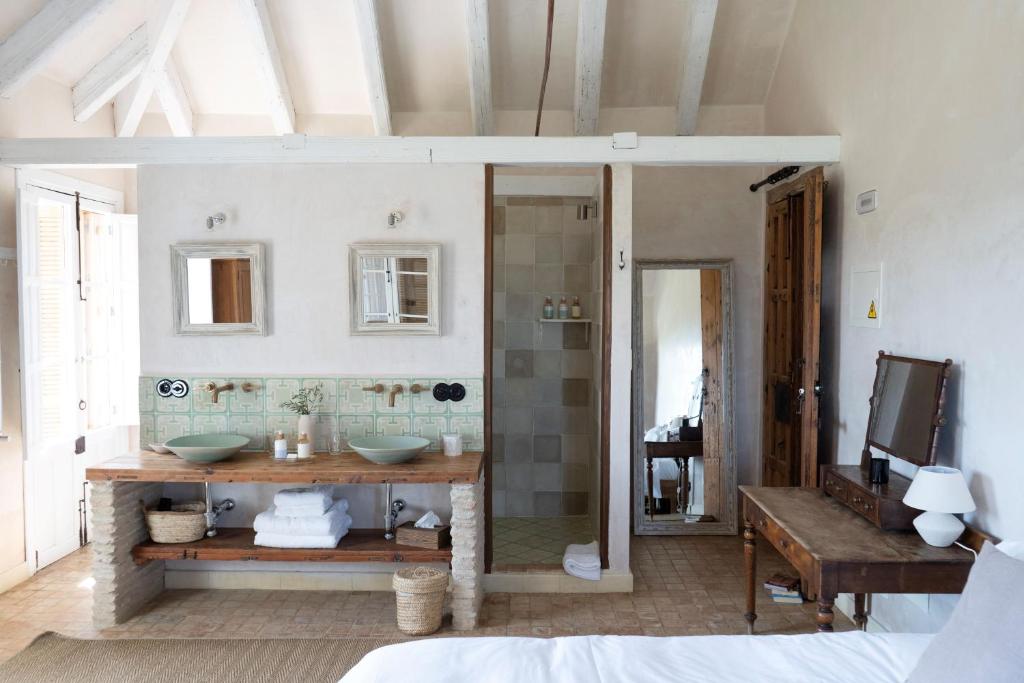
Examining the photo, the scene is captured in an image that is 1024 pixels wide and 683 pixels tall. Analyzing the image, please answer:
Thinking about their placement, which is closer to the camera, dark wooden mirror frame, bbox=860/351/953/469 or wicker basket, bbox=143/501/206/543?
dark wooden mirror frame, bbox=860/351/953/469

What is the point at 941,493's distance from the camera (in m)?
2.76

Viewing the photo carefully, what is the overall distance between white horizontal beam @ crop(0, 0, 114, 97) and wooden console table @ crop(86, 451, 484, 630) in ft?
7.52

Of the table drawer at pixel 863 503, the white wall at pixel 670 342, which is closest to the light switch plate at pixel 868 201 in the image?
the table drawer at pixel 863 503

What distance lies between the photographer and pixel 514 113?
222 inches

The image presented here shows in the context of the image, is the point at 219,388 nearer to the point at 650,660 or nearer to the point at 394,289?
the point at 394,289

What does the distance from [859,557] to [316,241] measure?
131 inches

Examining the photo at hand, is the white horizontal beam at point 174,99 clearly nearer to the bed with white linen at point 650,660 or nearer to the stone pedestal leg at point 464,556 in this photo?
the stone pedestal leg at point 464,556

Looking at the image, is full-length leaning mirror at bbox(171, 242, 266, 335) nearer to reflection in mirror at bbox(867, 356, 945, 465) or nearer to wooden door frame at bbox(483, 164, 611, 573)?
wooden door frame at bbox(483, 164, 611, 573)

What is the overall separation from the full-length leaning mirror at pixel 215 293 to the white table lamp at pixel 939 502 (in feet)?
11.6

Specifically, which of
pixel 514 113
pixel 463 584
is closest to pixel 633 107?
pixel 514 113

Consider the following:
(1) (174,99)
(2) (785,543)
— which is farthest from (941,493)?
(1) (174,99)

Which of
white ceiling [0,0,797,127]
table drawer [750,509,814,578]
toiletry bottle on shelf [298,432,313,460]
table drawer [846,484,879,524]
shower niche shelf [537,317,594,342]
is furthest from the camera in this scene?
shower niche shelf [537,317,594,342]

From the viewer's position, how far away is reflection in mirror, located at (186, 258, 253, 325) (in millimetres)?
4430

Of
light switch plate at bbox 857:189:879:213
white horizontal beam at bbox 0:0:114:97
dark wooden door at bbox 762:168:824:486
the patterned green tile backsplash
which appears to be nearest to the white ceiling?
white horizontal beam at bbox 0:0:114:97
